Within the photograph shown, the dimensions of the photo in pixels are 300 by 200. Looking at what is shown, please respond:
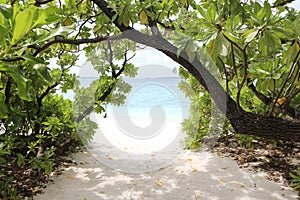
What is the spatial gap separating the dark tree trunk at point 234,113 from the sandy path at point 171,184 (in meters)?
1.35

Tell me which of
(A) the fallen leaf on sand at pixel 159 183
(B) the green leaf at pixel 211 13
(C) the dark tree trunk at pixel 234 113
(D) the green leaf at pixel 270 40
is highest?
(B) the green leaf at pixel 211 13

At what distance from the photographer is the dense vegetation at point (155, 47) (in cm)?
81

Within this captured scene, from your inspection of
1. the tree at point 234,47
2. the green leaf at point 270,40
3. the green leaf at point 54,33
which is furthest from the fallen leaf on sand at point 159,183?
the green leaf at point 54,33

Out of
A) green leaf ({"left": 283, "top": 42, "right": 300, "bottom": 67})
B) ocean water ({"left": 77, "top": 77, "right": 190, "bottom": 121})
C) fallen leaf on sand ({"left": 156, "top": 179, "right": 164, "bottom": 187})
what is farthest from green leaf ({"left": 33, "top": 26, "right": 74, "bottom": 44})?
fallen leaf on sand ({"left": 156, "top": 179, "right": 164, "bottom": 187})

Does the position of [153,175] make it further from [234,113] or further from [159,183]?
[234,113]

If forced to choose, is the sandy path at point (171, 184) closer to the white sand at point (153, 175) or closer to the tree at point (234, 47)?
the white sand at point (153, 175)

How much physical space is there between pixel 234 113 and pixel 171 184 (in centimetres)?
162

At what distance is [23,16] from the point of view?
62 centimetres

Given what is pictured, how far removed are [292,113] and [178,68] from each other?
64.6 inches

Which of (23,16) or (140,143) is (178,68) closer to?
(140,143)

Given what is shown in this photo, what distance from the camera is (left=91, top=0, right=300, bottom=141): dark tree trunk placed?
1.50 m

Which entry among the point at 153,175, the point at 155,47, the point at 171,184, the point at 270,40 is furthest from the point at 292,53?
the point at 153,175

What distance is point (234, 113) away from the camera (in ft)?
5.40

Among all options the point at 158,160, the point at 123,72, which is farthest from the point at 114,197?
the point at 123,72
